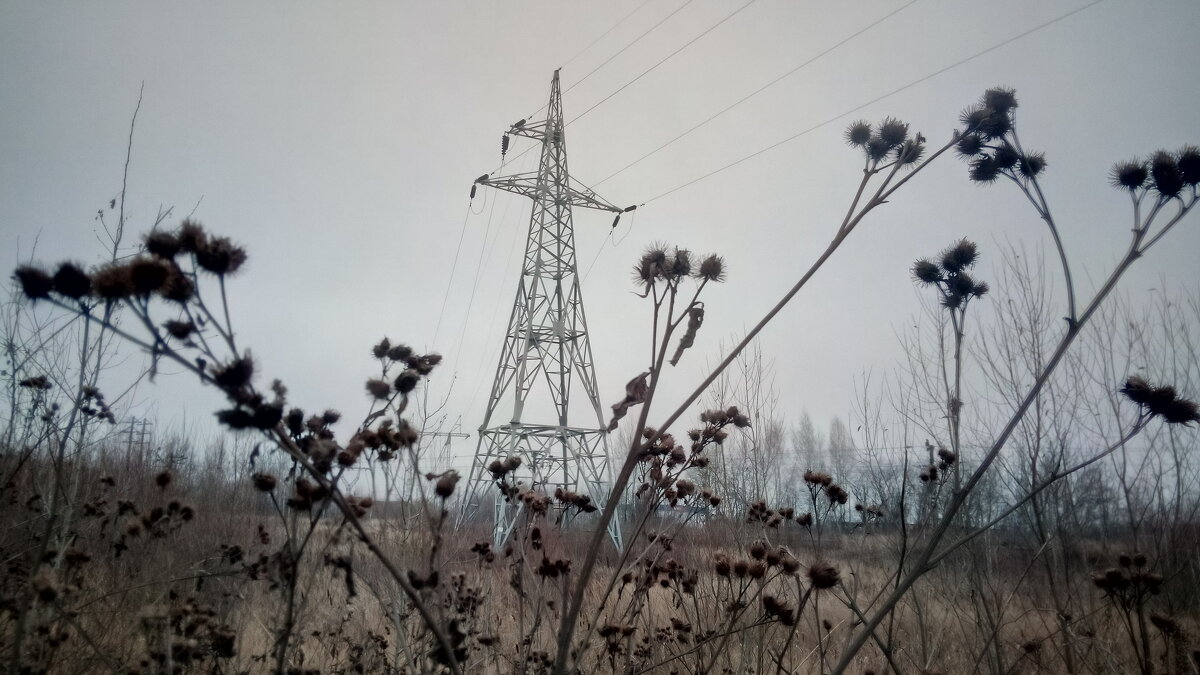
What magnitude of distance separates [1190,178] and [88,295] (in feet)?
12.1

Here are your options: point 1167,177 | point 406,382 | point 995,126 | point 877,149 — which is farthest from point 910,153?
point 406,382

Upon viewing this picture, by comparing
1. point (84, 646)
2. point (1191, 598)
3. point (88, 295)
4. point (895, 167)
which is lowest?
point (1191, 598)

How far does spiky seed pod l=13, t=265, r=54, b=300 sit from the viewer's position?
1.51 m

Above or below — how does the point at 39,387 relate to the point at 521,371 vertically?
below

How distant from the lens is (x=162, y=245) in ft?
4.78

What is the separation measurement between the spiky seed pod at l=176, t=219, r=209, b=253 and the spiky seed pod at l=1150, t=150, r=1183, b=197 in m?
3.30

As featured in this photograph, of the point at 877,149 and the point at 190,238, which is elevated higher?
the point at 877,149

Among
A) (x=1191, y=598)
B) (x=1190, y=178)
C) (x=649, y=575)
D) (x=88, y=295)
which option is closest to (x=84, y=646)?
(x=88, y=295)

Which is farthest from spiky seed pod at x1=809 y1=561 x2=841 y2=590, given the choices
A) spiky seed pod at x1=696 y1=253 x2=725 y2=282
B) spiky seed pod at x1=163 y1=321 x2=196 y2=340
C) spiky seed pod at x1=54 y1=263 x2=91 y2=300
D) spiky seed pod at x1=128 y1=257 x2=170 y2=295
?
spiky seed pod at x1=54 y1=263 x2=91 y2=300

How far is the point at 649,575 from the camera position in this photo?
2.74m

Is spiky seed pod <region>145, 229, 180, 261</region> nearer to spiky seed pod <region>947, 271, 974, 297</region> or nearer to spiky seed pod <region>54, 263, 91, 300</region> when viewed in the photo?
spiky seed pod <region>54, 263, 91, 300</region>

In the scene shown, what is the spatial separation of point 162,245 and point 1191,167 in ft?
11.2

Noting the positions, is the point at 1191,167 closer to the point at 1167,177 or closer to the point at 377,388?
the point at 1167,177

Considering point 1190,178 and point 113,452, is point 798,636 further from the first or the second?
point 113,452
